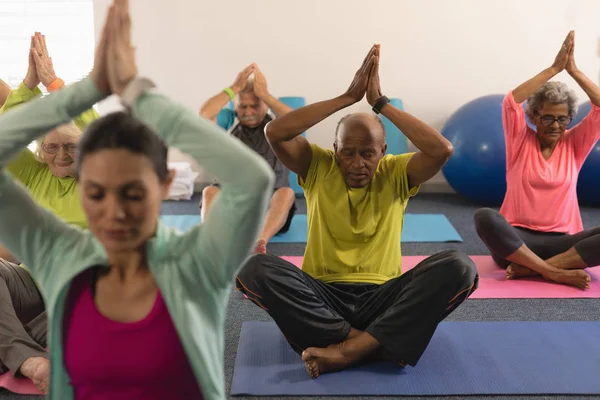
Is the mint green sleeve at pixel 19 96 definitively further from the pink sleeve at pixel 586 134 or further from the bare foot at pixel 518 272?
the pink sleeve at pixel 586 134

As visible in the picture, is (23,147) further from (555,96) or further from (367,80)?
(555,96)

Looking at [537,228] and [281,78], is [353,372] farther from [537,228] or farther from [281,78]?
[281,78]

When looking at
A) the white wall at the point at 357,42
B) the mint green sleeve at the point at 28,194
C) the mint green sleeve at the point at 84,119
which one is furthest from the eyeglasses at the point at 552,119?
the mint green sleeve at the point at 28,194

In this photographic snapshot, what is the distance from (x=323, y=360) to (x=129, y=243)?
127cm

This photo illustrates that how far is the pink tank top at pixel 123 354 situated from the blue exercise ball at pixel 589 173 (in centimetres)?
432

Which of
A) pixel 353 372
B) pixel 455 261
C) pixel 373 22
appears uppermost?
pixel 373 22

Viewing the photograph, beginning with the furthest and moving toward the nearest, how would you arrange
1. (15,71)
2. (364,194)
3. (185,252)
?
(15,71)
(364,194)
(185,252)

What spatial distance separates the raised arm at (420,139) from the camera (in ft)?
6.75

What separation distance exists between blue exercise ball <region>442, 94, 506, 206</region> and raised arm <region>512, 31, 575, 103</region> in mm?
1677

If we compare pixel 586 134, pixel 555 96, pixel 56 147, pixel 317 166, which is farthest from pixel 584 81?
pixel 56 147

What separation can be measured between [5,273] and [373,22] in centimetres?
390

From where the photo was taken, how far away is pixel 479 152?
4609 millimetres

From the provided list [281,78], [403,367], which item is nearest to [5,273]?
[403,367]

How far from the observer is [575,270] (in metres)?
3.01
